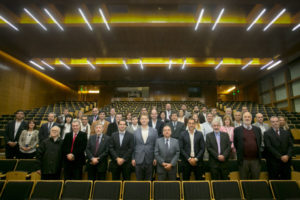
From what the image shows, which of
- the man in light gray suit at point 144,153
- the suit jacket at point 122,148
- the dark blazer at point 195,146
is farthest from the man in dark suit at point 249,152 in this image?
the suit jacket at point 122,148

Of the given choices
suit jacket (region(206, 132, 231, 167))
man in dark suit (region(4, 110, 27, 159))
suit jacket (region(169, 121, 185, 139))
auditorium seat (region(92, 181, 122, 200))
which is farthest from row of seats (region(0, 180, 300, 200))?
man in dark suit (region(4, 110, 27, 159))

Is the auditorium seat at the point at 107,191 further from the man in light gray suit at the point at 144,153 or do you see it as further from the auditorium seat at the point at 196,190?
the auditorium seat at the point at 196,190

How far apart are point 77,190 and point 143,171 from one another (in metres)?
0.85

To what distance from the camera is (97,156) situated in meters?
2.35

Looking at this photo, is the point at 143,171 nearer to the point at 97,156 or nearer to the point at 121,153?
the point at 121,153

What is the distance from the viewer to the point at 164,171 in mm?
2211

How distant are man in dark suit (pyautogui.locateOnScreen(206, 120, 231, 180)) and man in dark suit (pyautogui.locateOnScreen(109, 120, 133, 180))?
1.15 m

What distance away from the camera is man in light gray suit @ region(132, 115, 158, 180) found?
7.45ft

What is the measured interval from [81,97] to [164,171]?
13403mm

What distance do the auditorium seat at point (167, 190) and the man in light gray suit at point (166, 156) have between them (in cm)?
23

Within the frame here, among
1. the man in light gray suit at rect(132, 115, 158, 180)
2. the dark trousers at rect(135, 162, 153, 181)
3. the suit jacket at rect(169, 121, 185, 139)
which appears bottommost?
the dark trousers at rect(135, 162, 153, 181)

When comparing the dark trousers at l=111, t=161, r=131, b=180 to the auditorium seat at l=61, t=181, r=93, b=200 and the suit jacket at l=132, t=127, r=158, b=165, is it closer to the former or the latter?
the suit jacket at l=132, t=127, r=158, b=165

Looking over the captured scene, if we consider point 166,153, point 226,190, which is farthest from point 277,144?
point 166,153

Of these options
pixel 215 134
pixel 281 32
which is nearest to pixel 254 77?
pixel 281 32
